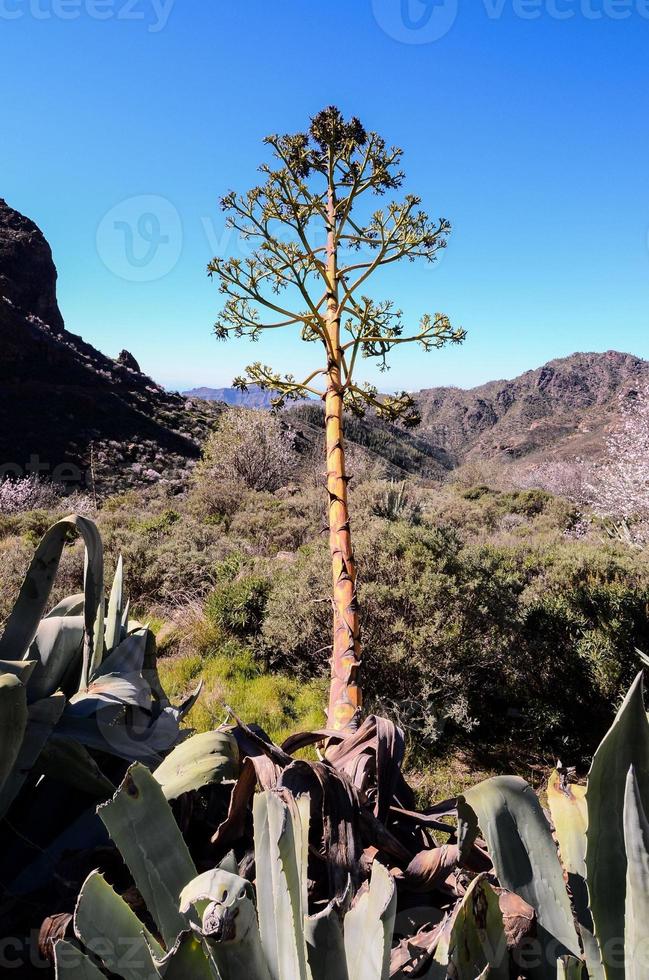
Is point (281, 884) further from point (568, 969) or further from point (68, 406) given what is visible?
point (68, 406)

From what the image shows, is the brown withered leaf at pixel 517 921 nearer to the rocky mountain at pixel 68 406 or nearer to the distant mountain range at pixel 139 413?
the distant mountain range at pixel 139 413

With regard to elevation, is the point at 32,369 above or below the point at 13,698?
above

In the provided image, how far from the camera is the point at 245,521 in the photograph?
10.9m

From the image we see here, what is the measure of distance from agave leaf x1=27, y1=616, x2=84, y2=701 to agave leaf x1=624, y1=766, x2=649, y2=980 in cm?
122

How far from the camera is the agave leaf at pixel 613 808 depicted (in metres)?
0.81

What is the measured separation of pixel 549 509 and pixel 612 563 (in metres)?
11.6

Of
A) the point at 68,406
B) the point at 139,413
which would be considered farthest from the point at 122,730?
the point at 139,413

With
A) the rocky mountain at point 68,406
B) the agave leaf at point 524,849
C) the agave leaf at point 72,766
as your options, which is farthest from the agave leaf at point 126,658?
the rocky mountain at point 68,406

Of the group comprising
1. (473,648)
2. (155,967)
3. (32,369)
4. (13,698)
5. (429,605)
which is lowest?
(473,648)

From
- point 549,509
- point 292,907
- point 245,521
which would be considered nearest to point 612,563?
point 292,907

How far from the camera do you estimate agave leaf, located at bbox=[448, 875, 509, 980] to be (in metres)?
0.71

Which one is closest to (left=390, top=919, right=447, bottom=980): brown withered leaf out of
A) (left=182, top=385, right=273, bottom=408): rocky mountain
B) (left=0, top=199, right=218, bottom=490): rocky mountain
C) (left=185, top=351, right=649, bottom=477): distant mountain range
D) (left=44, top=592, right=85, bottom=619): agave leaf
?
(left=44, top=592, right=85, bottom=619): agave leaf

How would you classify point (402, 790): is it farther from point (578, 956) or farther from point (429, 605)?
point (429, 605)

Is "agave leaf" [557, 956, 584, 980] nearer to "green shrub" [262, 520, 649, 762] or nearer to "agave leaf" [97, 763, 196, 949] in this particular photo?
"agave leaf" [97, 763, 196, 949]
